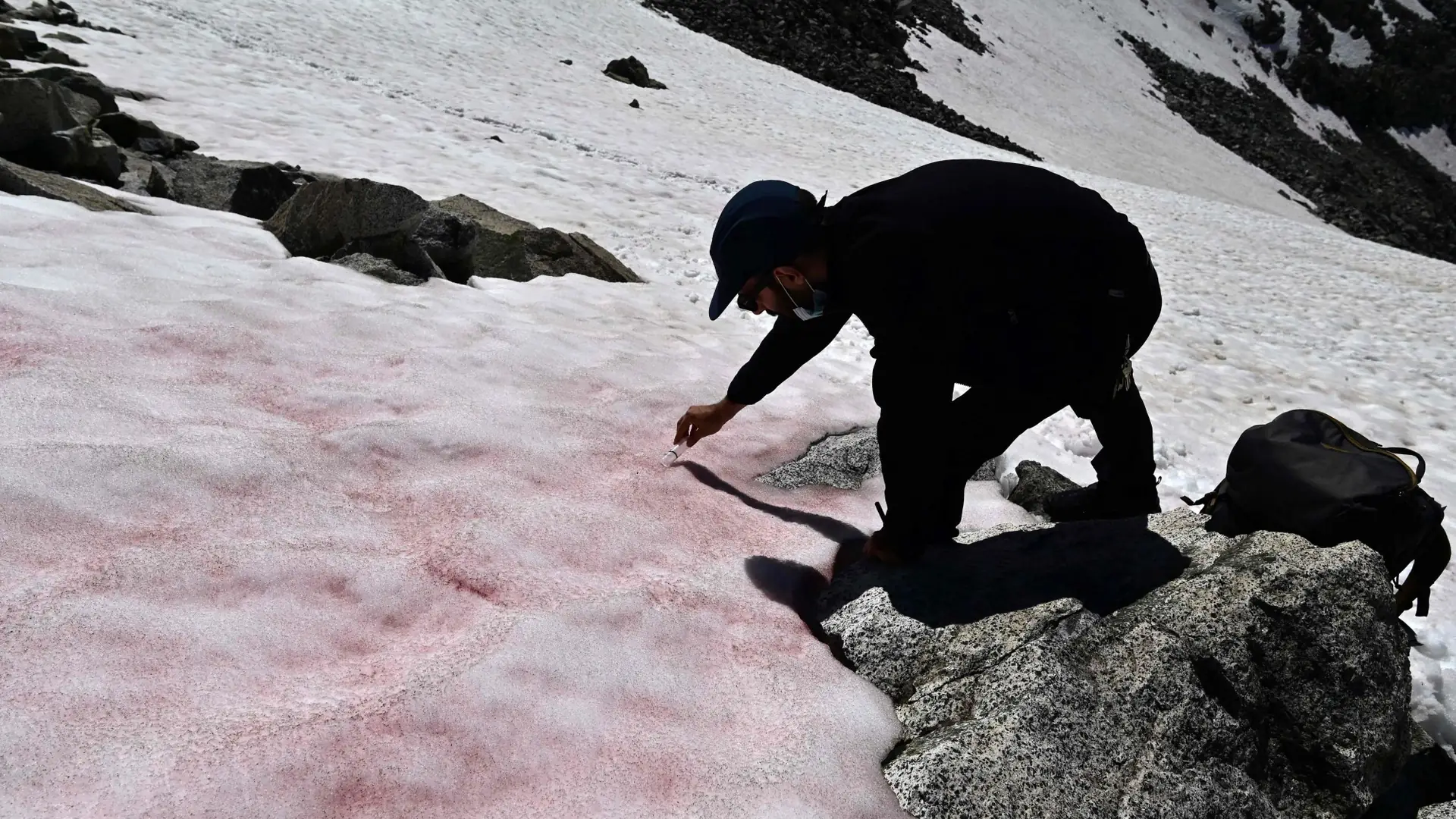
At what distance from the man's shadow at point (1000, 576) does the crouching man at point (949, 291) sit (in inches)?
6.5

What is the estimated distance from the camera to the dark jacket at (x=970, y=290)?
9.75ft

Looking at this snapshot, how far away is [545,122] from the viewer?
16734mm

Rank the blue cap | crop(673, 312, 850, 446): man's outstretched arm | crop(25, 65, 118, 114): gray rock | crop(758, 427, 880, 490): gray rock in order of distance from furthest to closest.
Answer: crop(25, 65, 118, 114): gray rock
crop(758, 427, 880, 490): gray rock
crop(673, 312, 850, 446): man's outstretched arm
the blue cap

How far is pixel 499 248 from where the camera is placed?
7.23m

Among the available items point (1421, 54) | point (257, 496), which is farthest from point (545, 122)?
point (1421, 54)

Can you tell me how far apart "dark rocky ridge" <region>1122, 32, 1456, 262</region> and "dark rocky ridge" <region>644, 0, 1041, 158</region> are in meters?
20.6

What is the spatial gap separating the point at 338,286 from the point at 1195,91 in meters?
57.3

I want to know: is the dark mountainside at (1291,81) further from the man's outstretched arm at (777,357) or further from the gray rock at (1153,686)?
the gray rock at (1153,686)

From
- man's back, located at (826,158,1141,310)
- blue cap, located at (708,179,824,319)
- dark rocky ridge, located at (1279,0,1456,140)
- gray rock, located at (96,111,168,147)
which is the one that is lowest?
gray rock, located at (96,111,168,147)

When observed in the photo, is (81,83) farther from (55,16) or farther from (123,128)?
(55,16)

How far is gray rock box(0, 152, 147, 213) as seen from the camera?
18.8 ft

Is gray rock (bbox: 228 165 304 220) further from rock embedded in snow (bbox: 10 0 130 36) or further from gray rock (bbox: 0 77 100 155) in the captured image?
rock embedded in snow (bbox: 10 0 130 36)

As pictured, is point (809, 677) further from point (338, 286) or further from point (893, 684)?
point (338, 286)

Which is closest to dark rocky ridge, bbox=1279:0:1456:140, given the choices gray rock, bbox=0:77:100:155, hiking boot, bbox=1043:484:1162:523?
hiking boot, bbox=1043:484:1162:523
